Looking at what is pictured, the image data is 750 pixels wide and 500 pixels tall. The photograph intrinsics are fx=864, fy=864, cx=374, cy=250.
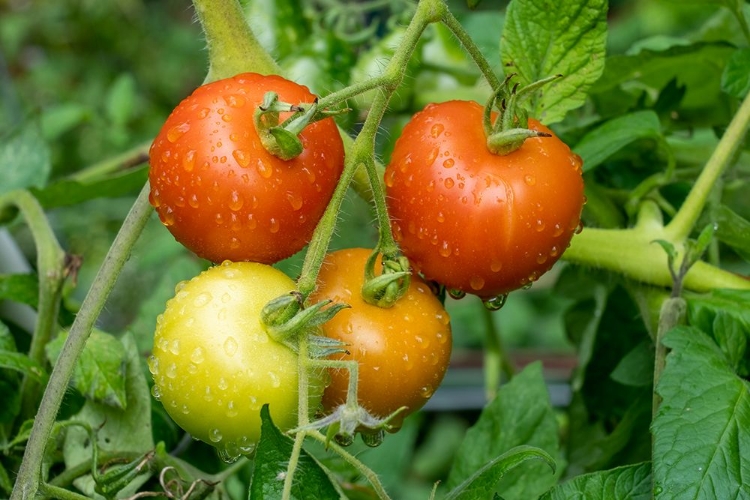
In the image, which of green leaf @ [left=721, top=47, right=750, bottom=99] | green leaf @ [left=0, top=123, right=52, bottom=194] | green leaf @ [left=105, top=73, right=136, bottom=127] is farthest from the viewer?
green leaf @ [left=105, top=73, right=136, bottom=127]

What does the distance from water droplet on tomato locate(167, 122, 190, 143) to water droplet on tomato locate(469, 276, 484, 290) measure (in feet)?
0.66

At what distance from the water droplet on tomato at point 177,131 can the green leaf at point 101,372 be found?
0.22 meters

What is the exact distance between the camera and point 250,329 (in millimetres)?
481

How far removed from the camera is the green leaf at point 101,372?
2.16ft

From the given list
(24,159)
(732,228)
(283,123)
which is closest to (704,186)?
(732,228)

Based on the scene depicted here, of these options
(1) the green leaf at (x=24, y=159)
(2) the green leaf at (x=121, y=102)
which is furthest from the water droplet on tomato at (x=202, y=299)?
(2) the green leaf at (x=121, y=102)

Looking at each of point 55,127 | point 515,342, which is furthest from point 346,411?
point 515,342

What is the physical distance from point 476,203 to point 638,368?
0.29 m

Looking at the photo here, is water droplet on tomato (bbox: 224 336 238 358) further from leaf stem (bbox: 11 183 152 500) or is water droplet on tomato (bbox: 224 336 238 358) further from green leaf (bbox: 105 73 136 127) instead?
green leaf (bbox: 105 73 136 127)

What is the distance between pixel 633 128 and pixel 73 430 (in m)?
0.52

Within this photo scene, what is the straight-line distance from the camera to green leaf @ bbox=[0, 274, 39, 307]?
0.76 meters

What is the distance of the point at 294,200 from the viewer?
521 mm

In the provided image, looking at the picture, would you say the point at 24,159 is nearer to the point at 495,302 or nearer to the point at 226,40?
the point at 226,40

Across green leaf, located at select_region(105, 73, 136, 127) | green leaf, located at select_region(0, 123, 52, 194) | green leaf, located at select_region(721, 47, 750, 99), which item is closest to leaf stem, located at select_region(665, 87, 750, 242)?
green leaf, located at select_region(721, 47, 750, 99)
